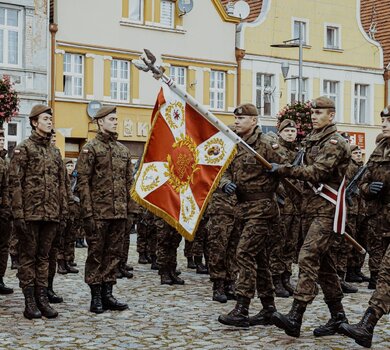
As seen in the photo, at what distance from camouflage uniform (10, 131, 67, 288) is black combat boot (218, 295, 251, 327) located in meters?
2.10

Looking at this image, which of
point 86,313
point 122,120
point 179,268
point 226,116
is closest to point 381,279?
point 86,313

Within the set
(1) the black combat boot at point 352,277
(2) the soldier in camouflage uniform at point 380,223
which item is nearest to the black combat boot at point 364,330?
(2) the soldier in camouflage uniform at point 380,223

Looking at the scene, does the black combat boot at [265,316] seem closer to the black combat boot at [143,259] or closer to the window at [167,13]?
the black combat boot at [143,259]

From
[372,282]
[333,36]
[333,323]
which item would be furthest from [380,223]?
[333,36]

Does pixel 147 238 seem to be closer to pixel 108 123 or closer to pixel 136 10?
pixel 108 123

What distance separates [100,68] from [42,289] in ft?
71.1

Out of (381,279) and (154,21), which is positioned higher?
(154,21)

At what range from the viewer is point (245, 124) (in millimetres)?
8664

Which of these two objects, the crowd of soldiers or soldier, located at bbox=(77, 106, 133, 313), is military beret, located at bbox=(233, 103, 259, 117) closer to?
the crowd of soldiers

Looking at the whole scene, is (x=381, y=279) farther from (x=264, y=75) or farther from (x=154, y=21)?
(x=264, y=75)

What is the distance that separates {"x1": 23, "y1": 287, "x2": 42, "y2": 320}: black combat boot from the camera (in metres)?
8.85

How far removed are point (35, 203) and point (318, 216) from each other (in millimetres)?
3029

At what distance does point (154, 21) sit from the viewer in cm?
3145

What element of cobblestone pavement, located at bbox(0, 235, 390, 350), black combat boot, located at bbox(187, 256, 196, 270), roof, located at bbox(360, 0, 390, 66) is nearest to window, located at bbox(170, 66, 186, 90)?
roof, located at bbox(360, 0, 390, 66)
